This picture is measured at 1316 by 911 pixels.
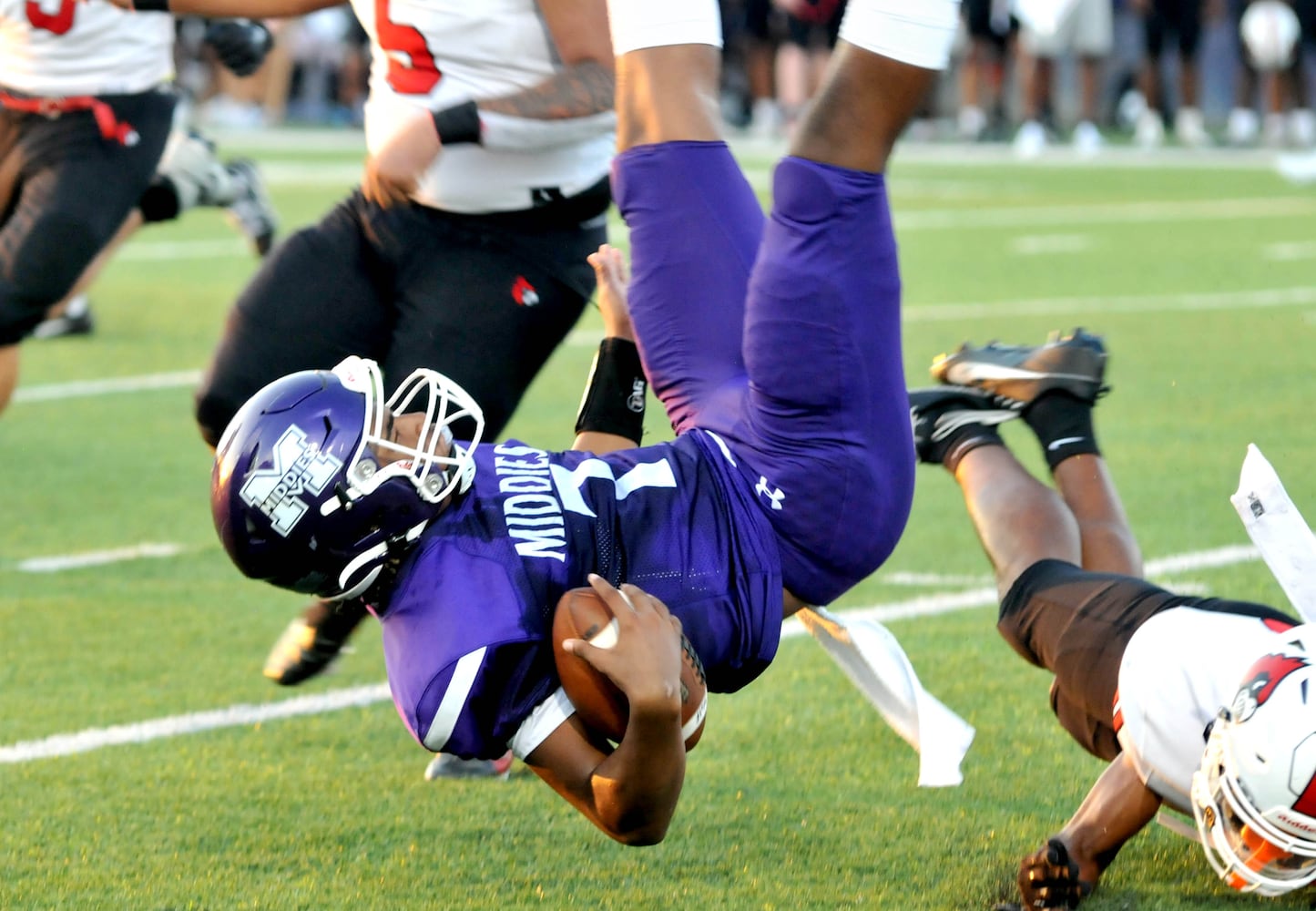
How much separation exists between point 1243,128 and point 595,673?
17023 millimetres

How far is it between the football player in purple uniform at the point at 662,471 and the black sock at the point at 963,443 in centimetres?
75

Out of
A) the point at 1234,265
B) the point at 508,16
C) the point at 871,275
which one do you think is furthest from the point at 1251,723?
the point at 1234,265

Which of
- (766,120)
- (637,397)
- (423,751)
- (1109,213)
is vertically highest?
(637,397)

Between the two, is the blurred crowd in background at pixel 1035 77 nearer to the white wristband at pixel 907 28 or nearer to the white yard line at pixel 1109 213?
the white yard line at pixel 1109 213

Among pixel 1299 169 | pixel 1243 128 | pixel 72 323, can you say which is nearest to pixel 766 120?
pixel 1243 128

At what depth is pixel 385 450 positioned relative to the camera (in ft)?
9.86

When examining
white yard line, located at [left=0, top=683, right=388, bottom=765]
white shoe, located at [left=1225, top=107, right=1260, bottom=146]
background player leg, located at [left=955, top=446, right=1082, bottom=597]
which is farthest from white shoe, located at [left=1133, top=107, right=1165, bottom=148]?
white yard line, located at [left=0, top=683, right=388, bottom=765]

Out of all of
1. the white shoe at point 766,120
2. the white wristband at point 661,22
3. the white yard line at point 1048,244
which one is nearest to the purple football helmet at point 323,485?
the white wristband at point 661,22

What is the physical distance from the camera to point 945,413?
4.25 meters

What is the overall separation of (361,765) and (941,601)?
172cm

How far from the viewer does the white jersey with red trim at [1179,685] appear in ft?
9.73

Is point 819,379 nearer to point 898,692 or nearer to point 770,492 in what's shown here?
point 770,492

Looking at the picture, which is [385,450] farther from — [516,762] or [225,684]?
[225,684]

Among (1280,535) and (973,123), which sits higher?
(1280,535)
